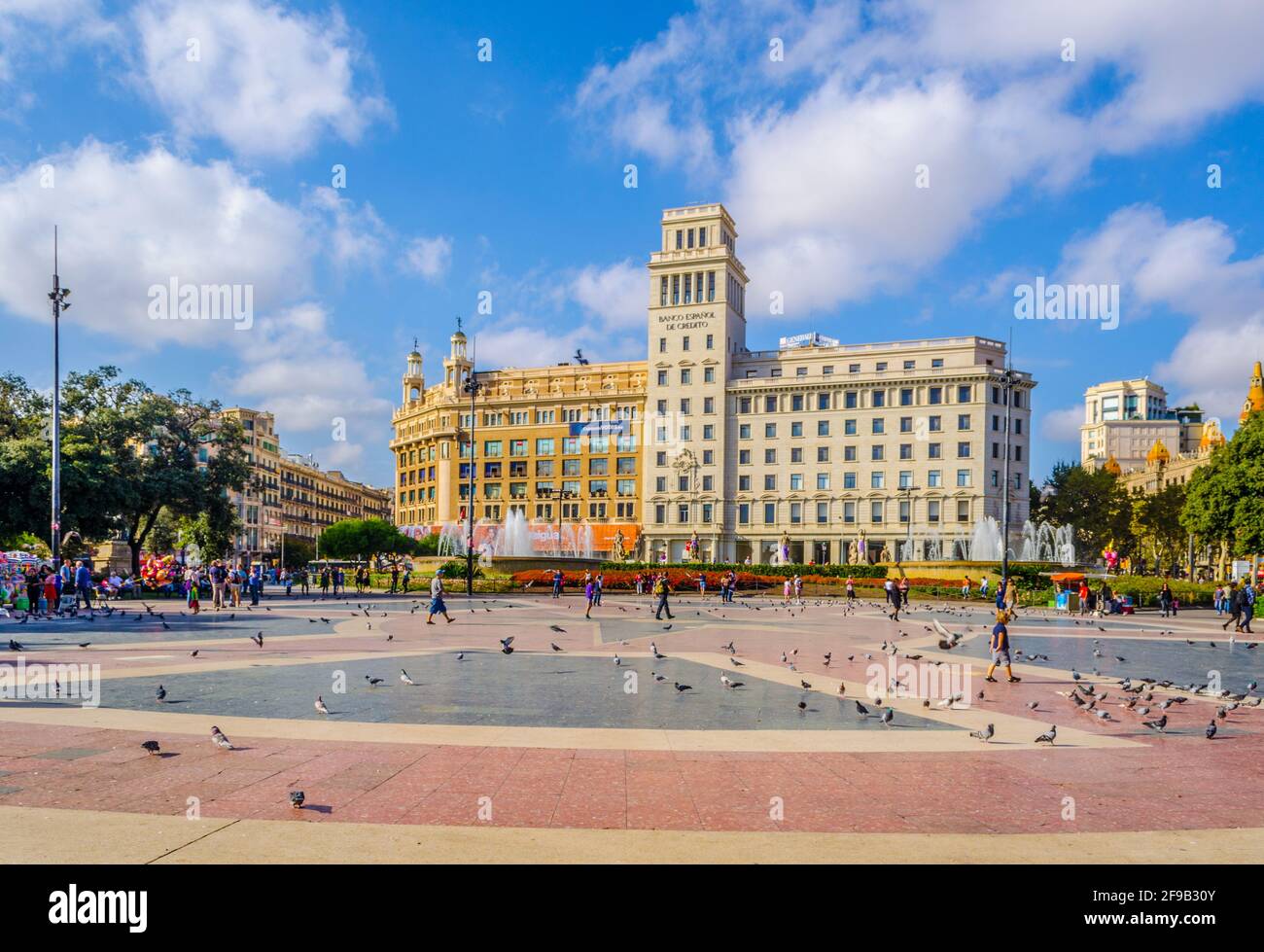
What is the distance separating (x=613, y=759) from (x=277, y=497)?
133 metres

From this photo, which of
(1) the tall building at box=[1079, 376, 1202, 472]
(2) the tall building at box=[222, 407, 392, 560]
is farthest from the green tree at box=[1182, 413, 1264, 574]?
(1) the tall building at box=[1079, 376, 1202, 472]

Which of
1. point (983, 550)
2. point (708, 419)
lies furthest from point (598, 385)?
point (983, 550)

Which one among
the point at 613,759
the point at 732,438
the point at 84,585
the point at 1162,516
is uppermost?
the point at 732,438

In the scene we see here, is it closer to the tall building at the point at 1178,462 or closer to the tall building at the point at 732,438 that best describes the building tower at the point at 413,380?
the tall building at the point at 732,438

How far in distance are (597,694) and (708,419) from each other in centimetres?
7699

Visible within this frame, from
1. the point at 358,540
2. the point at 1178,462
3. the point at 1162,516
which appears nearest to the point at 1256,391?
the point at 1178,462

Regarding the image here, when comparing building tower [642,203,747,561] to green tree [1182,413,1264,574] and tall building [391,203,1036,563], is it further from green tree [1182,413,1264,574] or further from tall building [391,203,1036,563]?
green tree [1182,413,1264,574]

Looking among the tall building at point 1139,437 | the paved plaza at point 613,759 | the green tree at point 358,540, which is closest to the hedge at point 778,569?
the green tree at point 358,540

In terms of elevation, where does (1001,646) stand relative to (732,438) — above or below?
below

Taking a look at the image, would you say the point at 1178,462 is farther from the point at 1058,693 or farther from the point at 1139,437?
the point at 1058,693

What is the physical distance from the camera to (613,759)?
8477 mm

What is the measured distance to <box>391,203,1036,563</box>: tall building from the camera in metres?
80.2

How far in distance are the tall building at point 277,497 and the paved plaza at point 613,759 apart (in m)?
107

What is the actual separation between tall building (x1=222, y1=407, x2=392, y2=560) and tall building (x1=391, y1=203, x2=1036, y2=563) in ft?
109
